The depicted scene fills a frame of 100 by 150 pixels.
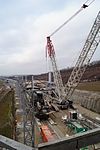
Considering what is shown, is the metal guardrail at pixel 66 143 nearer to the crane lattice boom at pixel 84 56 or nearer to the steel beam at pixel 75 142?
the steel beam at pixel 75 142

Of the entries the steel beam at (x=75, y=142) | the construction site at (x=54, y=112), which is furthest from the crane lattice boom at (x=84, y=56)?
the steel beam at (x=75, y=142)

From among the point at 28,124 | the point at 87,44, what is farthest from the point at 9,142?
the point at 87,44

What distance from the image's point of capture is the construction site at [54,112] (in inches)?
100

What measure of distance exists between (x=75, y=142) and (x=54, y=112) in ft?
113

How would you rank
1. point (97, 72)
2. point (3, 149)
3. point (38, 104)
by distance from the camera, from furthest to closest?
point (97, 72), point (38, 104), point (3, 149)

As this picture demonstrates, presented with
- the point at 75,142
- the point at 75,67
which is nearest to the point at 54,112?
the point at 75,67

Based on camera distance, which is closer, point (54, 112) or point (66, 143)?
point (66, 143)

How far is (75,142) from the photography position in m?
2.44

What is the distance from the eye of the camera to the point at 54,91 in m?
49.8

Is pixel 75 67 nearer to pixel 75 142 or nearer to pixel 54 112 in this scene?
pixel 54 112

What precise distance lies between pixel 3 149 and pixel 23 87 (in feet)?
54.6

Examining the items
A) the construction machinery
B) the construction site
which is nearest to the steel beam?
the construction site

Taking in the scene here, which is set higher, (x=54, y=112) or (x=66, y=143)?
(x=66, y=143)

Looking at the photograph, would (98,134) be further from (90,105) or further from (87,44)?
(90,105)
